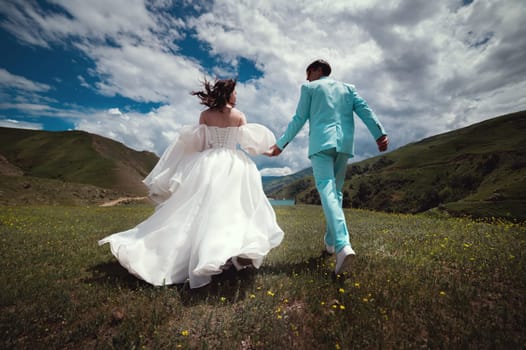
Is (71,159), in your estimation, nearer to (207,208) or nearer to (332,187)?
(207,208)

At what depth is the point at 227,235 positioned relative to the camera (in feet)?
14.7

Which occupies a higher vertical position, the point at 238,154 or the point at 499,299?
the point at 238,154

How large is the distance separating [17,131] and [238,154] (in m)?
197

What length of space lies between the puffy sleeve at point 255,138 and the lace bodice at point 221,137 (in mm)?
248

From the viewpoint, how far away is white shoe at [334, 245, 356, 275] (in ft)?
13.7

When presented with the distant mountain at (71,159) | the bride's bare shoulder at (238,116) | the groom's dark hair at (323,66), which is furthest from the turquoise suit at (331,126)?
the distant mountain at (71,159)

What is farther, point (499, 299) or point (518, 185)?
point (518, 185)

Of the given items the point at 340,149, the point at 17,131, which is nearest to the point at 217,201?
the point at 340,149

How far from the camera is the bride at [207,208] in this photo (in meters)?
4.33

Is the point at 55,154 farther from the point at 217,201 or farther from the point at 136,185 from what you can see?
the point at 217,201

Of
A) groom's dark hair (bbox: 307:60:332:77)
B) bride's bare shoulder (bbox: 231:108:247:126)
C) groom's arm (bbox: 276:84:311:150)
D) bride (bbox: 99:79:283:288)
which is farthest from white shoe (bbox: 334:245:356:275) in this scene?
groom's dark hair (bbox: 307:60:332:77)

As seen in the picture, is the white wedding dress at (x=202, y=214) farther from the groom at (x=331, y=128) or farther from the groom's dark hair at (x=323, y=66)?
the groom's dark hair at (x=323, y=66)

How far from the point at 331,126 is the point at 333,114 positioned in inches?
10.4

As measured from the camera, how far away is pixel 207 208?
4859 millimetres
